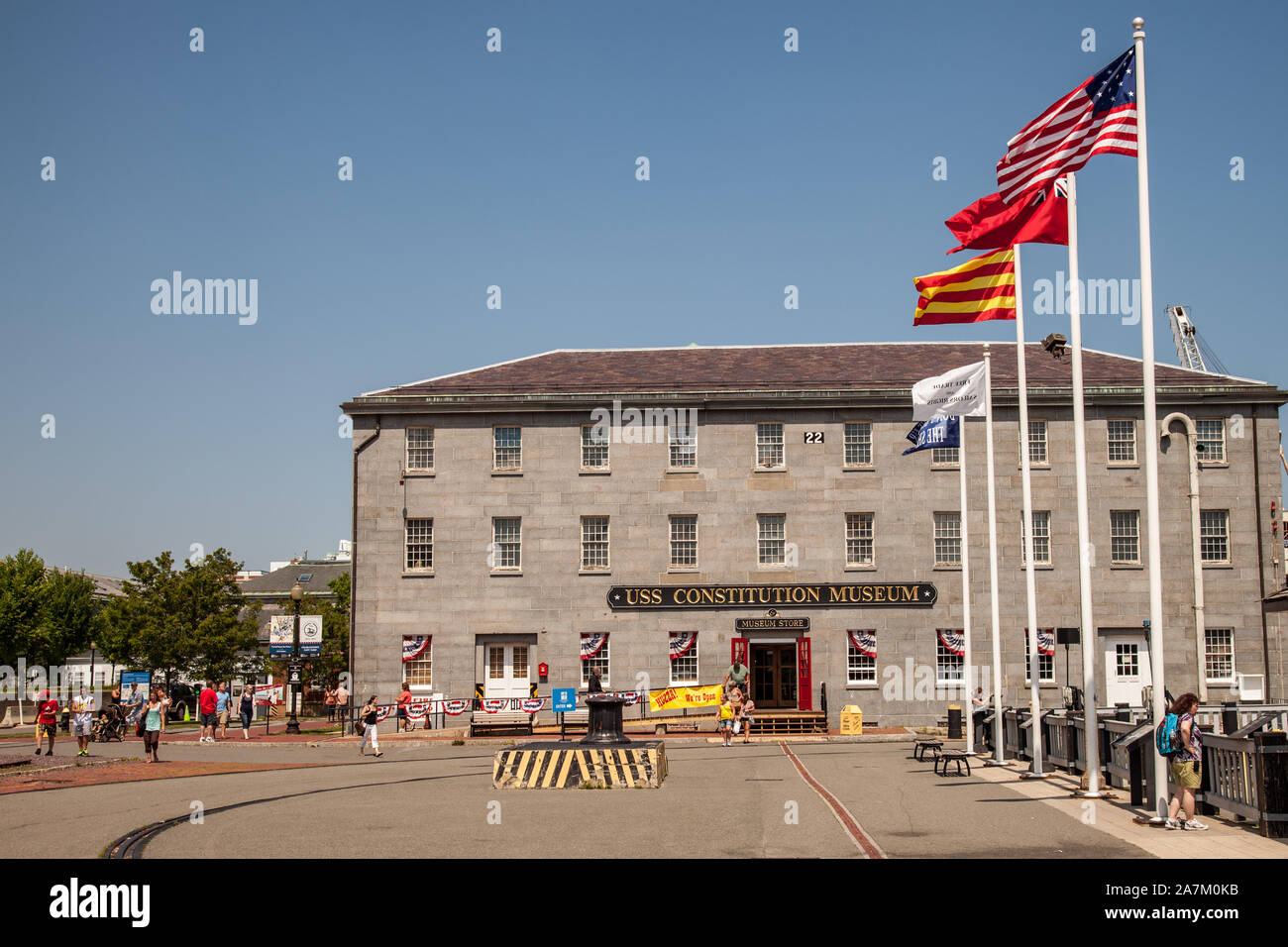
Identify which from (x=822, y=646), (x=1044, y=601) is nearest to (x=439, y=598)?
(x=822, y=646)

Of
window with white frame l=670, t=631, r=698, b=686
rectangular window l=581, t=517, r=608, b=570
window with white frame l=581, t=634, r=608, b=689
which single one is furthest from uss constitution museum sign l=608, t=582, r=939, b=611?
window with white frame l=581, t=634, r=608, b=689

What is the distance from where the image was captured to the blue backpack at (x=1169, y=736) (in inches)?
611

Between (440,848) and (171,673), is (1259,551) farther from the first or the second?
(171,673)

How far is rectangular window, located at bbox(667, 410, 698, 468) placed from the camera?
4419cm

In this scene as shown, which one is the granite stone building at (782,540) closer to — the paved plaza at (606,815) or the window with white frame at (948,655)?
the window with white frame at (948,655)

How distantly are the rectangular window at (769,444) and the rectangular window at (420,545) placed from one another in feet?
40.6

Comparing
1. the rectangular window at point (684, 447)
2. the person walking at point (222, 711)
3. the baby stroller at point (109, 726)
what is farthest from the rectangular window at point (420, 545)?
the baby stroller at point (109, 726)

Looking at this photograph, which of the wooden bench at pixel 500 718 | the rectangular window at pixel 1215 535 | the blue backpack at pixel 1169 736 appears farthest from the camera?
the rectangular window at pixel 1215 535

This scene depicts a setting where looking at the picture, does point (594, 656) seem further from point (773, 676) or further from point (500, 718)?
point (773, 676)

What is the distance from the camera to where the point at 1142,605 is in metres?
42.2

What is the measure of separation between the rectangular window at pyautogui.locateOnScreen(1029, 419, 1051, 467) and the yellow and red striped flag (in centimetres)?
2105

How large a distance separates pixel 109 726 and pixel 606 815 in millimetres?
29085

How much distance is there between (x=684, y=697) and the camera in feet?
133

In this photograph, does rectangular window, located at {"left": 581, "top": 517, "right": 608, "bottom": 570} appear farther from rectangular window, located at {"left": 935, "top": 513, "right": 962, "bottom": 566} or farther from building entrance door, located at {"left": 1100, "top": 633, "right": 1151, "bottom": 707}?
building entrance door, located at {"left": 1100, "top": 633, "right": 1151, "bottom": 707}
